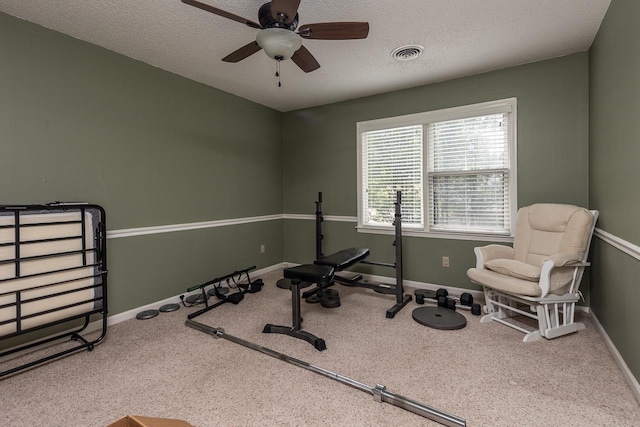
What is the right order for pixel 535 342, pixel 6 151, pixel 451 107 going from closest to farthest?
pixel 6 151 → pixel 535 342 → pixel 451 107

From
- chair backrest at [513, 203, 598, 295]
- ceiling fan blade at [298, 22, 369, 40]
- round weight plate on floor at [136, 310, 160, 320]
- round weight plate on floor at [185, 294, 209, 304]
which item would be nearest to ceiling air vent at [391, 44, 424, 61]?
ceiling fan blade at [298, 22, 369, 40]

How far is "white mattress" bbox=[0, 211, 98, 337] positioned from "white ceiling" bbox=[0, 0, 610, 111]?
4.84 ft

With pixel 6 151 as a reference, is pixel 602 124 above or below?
above

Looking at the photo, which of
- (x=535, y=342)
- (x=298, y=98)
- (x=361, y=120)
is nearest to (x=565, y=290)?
(x=535, y=342)

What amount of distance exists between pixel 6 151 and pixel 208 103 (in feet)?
6.14

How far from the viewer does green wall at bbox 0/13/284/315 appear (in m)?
2.20

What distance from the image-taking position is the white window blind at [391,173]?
3633mm

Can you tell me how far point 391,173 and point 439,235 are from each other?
38.2 inches

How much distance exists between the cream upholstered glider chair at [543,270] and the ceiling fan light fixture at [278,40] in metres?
2.32

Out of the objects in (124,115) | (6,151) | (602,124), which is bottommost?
(6,151)

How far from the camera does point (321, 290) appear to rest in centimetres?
339

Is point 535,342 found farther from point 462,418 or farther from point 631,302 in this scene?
point 462,418

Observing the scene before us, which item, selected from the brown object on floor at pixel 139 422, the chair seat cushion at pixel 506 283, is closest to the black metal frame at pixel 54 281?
the brown object on floor at pixel 139 422

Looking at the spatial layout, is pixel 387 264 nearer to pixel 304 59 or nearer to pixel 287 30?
pixel 304 59
